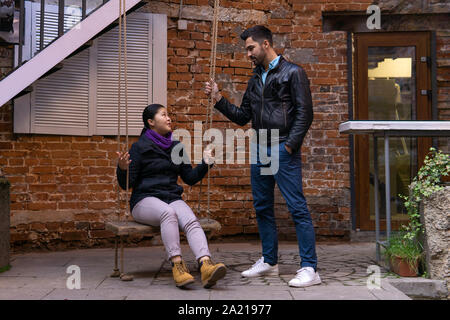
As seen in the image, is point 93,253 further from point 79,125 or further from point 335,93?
point 335,93

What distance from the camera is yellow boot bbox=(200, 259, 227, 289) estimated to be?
3.57m

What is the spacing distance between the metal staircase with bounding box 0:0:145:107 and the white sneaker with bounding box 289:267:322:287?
9.70ft

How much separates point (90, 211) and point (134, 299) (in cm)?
288

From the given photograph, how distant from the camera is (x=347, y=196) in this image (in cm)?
651

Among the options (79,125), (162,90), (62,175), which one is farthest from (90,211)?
(162,90)

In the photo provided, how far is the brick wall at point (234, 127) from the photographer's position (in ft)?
19.7

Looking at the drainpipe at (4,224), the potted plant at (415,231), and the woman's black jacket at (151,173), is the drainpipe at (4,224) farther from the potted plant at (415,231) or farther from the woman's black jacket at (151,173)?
the potted plant at (415,231)

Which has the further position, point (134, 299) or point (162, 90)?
point (162, 90)

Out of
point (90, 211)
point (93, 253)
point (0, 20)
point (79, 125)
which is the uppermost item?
point (0, 20)

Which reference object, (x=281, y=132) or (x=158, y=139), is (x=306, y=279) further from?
(x=158, y=139)

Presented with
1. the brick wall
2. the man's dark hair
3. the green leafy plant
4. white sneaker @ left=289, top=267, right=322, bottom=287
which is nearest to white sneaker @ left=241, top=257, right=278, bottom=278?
white sneaker @ left=289, top=267, right=322, bottom=287

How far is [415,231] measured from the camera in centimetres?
432

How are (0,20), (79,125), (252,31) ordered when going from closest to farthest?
(252,31) → (0,20) → (79,125)

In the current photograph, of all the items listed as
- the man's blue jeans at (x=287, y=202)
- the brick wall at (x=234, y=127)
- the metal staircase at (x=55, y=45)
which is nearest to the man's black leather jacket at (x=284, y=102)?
the man's blue jeans at (x=287, y=202)
